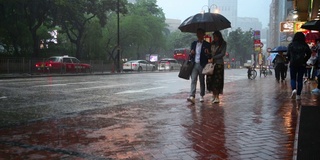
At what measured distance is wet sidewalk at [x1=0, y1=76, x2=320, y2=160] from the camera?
12.6ft

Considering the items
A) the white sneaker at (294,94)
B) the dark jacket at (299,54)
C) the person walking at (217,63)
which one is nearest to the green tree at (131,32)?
the white sneaker at (294,94)

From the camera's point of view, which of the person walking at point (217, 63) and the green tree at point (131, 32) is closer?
the person walking at point (217, 63)

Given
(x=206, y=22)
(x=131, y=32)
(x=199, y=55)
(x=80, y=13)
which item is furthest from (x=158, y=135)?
(x=131, y=32)

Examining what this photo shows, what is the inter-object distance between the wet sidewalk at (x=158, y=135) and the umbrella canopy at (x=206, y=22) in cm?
257

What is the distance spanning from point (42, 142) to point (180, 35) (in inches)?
3108

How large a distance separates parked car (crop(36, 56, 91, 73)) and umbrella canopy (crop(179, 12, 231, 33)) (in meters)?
20.6

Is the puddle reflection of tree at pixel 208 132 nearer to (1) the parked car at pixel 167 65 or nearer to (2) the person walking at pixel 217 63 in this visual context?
(2) the person walking at pixel 217 63

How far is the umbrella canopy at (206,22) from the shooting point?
28.0 ft

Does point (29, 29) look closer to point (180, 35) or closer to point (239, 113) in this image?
point (239, 113)

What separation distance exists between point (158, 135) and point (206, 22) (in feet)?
15.1

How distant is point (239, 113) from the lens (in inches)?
263

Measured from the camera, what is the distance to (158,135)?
4762 millimetres

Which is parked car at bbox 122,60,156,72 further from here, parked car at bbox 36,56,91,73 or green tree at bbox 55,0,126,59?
parked car at bbox 36,56,91,73

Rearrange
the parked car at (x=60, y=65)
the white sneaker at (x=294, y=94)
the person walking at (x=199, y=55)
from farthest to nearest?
the parked car at (x=60, y=65) → the white sneaker at (x=294, y=94) → the person walking at (x=199, y=55)
